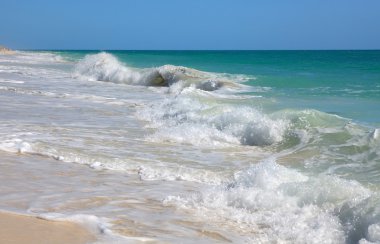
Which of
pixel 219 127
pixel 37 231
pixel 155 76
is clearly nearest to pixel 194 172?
pixel 37 231

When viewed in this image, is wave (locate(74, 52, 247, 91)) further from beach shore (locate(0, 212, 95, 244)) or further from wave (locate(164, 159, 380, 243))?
beach shore (locate(0, 212, 95, 244))

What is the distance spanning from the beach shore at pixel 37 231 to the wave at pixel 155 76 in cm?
1969

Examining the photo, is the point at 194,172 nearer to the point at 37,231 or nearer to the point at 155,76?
the point at 37,231

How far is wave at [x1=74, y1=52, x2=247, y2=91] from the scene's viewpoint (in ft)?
82.1

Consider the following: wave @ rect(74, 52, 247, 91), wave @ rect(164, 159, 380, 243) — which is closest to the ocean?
wave @ rect(164, 159, 380, 243)

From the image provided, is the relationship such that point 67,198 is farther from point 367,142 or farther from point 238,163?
point 367,142

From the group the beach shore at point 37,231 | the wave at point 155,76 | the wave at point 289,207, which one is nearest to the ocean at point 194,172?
the wave at point 289,207

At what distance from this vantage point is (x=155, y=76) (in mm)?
28609

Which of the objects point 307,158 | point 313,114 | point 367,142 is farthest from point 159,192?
point 313,114

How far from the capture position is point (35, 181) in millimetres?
6332

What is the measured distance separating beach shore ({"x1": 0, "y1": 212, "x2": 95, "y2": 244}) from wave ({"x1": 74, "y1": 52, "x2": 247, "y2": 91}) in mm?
19693

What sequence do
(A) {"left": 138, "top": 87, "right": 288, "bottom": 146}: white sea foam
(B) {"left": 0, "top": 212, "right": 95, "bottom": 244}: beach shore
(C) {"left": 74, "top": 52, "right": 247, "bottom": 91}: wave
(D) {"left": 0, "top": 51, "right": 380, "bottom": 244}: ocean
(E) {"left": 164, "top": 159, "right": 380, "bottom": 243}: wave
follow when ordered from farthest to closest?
(C) {"left": 74, "top": 52, "right": 247, "bottom": 91}: wave
(A) {"left": 138, "top": 87, "right": 288, "bottom": 146}: white sea foam
(D) {"left": 0, "top": 51, "right": 380, "bottom": 244}: ocean
(E) {"left": 164, "top": 159, "right": 380, "bottom": 243}: wave
(B) {"left": 0, "top": 212, "right": 95, "bottom": 244}: beach shore

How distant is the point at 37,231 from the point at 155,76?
2439 centimetres

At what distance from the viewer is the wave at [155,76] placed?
2502cm
